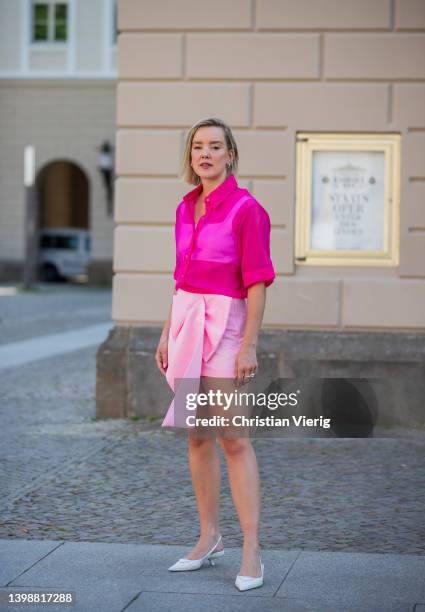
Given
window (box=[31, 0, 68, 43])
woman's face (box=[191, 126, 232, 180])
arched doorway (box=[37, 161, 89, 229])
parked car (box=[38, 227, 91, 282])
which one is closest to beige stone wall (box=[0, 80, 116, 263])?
window (box=[31, 0, 68, 43])

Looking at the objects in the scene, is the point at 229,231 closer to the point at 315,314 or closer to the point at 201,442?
the point at 201,442

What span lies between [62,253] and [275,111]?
28.1 m

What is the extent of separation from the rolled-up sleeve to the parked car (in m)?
31.8

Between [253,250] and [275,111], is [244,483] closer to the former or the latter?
[253,250]

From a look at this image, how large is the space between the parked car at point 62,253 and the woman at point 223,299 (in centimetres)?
3163

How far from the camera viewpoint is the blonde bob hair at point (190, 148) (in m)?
4.86

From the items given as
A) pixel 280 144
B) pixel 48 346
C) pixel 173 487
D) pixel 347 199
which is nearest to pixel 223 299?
pixel 173 487

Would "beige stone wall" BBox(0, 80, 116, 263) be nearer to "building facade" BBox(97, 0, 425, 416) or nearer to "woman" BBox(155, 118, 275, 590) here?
"building facade" BBox(97, 0, 425, 416)

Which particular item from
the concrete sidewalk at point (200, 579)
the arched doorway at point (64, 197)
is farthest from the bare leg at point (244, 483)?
the arched doorway at point (64, 197)

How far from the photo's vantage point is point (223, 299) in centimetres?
474

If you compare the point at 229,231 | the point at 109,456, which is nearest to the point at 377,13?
the point at 109,456

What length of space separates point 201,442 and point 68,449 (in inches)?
125

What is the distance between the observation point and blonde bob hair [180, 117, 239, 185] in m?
4.86

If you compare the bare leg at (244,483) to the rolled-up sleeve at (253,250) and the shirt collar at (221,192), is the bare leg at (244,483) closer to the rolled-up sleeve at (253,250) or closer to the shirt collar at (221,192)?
the rolled-up sleeve at (253,250)
